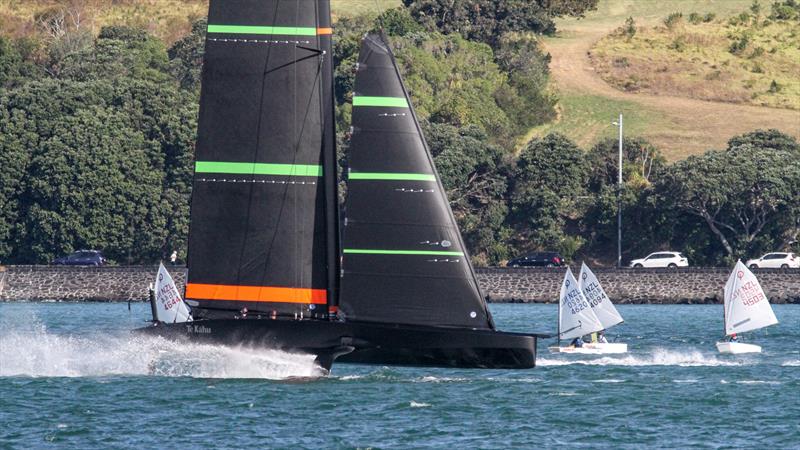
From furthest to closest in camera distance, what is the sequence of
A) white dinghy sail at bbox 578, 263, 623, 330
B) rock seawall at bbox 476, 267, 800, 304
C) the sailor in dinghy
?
rock seawall at bbox 476, 267, 800, 304
the sailor in dinghy
white dinghy sail at bbox 578, 263, 623, 330

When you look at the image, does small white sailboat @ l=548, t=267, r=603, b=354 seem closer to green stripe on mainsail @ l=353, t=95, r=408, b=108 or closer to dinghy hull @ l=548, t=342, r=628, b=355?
dinghy hull @ l=548, t=342, r=628, b=355

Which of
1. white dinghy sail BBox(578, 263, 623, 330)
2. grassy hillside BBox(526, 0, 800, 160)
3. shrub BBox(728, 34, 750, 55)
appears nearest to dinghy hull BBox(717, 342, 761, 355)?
white dinghy sail BBox(578, 263, 623, 330)

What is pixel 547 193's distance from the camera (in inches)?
3789

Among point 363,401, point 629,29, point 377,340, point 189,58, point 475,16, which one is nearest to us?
point 377,340

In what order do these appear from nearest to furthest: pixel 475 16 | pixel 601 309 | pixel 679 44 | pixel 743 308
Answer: pixel 601 309 → pixel 743 308 → pixel 475 16 → pixel 679 44

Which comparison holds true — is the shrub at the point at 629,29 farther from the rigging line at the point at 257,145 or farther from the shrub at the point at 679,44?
the rigging line at the point at 257,145

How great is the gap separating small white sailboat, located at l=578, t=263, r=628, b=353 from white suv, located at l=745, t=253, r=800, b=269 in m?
38.6

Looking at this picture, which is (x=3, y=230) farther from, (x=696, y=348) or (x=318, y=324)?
(x=318, y=324)

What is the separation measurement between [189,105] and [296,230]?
A: 218ft

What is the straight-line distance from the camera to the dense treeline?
9038 centimetres

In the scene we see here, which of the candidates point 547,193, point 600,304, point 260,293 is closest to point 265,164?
point 260,293

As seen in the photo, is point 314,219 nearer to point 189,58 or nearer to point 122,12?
point 189,58

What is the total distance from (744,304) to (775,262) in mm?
38848

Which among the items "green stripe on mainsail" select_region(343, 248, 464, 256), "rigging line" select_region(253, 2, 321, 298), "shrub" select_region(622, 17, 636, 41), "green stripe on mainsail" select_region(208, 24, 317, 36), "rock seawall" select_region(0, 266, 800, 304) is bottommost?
Result: "rock seawall" select_region(0, 266, 800, 304)
